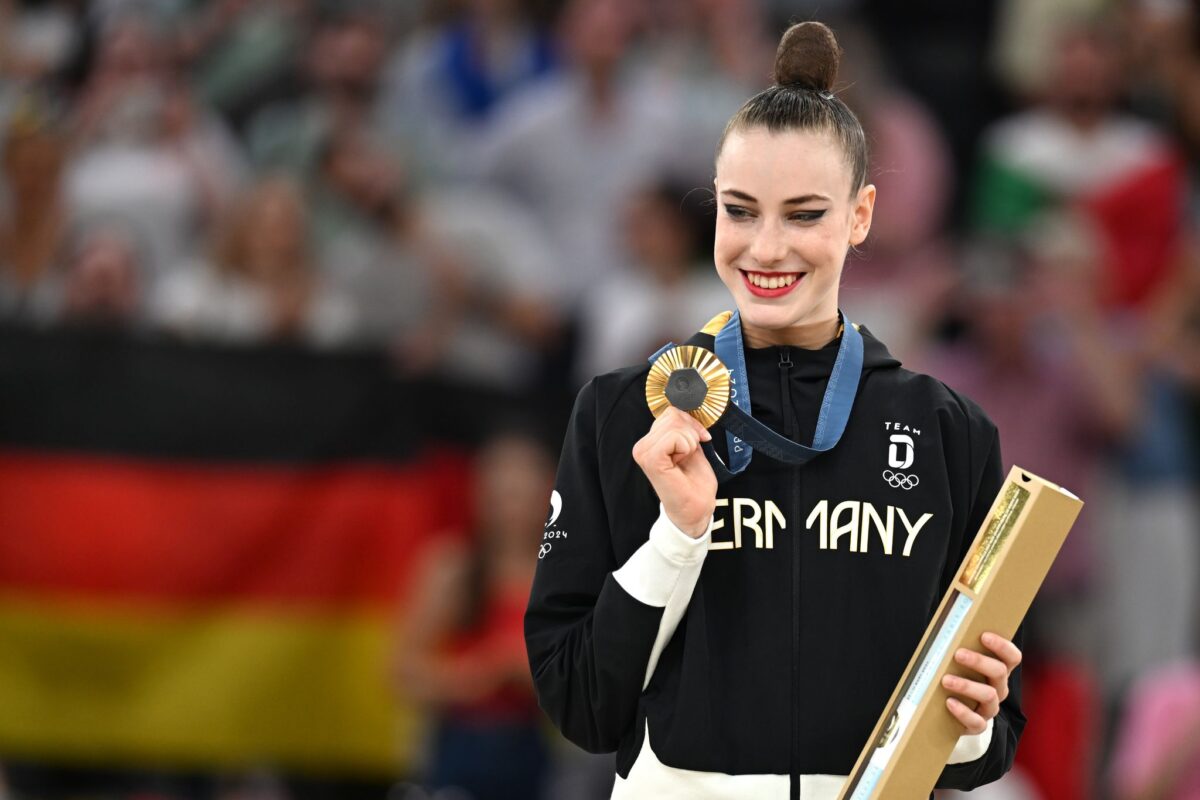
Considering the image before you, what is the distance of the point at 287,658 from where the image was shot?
284 inches

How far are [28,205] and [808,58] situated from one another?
20.3 ft

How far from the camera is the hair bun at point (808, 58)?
2.70 m

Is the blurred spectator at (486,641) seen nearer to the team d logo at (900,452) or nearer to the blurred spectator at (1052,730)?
the blurred spectator at (1052,730)

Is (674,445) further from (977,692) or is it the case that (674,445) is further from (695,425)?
(977,692)

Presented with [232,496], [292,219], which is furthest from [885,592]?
[292,219]

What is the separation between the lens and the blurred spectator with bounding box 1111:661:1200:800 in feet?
19.2

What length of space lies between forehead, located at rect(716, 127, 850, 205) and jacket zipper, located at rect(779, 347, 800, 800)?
0.27 metres

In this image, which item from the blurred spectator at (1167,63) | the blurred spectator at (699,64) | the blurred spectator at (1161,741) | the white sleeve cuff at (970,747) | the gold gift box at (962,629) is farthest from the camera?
the blurred spectator at (699,64)

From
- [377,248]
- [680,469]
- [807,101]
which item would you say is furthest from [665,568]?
[377,248]

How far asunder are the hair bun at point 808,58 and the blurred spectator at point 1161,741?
384 centimetres

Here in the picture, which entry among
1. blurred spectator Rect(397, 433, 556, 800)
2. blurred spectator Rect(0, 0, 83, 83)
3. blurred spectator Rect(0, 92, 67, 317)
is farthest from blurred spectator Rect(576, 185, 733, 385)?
blurred spectator Rect(0, 0, 83, 83)

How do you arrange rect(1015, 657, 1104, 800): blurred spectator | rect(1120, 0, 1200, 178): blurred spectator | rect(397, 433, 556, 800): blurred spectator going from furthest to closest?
rect(1120, 0, 1200, 178): blurred spectator < rect(1015, 657, 1104, 800): blurred spectator < rect(397, 433, 556, 800): blurred spectator

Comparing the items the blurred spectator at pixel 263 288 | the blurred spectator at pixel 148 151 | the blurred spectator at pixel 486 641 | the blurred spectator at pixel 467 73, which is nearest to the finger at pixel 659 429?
the blurred spectator at pixel 486 641

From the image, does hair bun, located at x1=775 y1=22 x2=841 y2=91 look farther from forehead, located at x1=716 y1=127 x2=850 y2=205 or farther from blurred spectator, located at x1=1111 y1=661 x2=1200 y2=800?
blurred spectator, located at x1=1111 y1=661 x2=1200 y2=800
